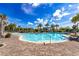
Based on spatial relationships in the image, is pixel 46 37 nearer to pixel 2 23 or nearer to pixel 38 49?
pixel 38 49

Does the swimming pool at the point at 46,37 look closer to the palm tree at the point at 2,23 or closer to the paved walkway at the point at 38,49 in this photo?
the paved walkway at the point at 38,49

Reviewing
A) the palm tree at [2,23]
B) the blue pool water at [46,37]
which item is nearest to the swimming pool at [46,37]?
the blue pool water at [46,37]

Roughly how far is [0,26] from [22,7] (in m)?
0.36

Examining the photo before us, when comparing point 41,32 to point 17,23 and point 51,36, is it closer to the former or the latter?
point 51,36

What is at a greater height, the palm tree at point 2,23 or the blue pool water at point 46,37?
the palm tree at point 2,23

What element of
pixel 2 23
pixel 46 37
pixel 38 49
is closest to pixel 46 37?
pixel 46 37

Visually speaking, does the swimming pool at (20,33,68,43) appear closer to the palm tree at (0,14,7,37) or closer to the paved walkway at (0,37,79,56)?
the paved walkway at (0,37,79,56)

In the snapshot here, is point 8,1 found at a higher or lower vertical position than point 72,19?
higher

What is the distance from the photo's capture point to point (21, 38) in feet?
8.07

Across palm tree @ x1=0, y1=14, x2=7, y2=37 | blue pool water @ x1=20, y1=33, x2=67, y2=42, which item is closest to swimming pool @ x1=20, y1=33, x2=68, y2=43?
blue pool water @ x1=20, y1=33, x2=67, y2=42

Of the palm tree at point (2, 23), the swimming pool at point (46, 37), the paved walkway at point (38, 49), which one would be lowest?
the paved walkway at point (38, 49)

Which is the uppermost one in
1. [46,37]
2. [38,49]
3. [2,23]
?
[2,23]

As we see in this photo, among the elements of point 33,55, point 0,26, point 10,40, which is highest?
point 0,26

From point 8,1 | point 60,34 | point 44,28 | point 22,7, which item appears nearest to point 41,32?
point 44,28
